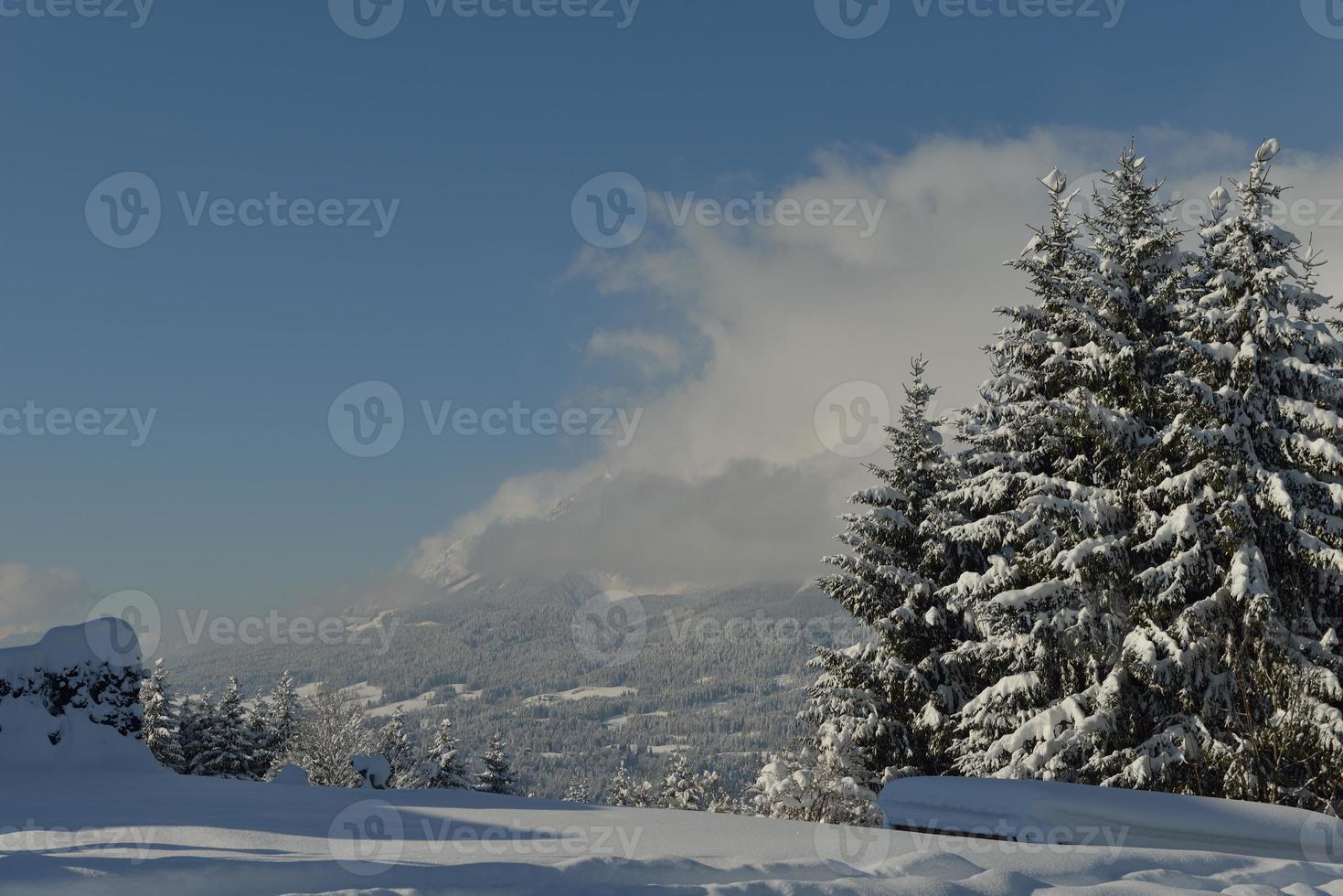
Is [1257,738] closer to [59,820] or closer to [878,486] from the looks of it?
[878,486]

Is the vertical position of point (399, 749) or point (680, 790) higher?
point (399, 749)

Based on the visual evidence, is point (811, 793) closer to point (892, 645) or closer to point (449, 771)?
point (892, 645)

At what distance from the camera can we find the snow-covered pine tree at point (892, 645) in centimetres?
2016

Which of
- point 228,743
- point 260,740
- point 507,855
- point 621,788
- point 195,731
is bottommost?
point 621,788

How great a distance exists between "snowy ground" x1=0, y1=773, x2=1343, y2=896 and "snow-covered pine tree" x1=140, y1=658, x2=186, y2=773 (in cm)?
3132

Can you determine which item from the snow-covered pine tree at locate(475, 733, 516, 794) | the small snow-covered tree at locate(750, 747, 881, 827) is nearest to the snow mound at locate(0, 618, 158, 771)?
the small snow-covered tree at locate(750, 747, 881, 827)

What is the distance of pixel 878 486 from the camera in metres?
21.9

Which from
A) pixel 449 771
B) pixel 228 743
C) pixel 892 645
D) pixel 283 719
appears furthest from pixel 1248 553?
pixel 283 719

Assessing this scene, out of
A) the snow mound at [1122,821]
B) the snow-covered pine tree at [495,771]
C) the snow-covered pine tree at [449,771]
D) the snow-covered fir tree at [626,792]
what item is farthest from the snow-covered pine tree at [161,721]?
the snow mound at [1122,821]

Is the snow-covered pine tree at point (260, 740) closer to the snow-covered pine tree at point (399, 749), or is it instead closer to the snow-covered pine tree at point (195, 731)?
the snow-covered pine tree at point (195, 731)

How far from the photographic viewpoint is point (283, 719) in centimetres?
4616

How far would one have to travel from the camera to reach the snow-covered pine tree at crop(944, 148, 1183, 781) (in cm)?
1677

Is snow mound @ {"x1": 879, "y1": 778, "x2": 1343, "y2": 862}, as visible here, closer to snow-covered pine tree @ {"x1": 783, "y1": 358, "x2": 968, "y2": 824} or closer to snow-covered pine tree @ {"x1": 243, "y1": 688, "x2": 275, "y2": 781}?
snow-covered pine tree @ {"x1": 783, "y1": 358, "x2": 968, "y2": 824}

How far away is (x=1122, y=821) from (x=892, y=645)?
13.6m
